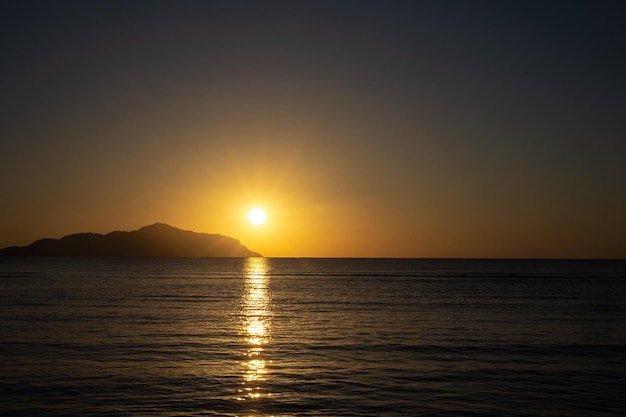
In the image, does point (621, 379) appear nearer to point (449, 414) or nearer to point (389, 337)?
point (449, 414)

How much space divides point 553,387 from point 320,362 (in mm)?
11215

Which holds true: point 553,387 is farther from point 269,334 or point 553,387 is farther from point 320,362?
point 269,334

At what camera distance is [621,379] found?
27.2 meters

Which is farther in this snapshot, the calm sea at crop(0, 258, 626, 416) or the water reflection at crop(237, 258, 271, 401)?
the water reflection at crop(237, 258, 271, 401)

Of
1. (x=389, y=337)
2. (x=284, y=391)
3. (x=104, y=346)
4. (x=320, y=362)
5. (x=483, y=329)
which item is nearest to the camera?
(x=284, y=391)

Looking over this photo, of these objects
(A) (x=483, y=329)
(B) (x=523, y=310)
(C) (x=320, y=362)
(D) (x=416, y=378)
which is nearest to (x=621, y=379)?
(D) (x=416, y=378)

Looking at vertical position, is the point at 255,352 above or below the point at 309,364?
below

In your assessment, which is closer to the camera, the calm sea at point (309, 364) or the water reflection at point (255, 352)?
the calm sea at point (309, 364)

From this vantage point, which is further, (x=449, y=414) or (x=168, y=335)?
(x=168, y=335)

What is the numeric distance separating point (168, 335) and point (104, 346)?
19.5 ft

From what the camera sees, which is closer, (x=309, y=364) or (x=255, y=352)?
(x=309, y=364)

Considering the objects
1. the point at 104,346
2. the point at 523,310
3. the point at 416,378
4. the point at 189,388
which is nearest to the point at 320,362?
the point at 416,378

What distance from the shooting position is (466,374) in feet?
92.9

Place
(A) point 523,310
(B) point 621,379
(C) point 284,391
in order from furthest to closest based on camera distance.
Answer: (A) point 523,310
(B) point 621,379
(C) point 284,391
